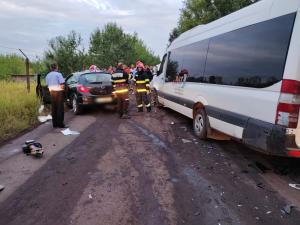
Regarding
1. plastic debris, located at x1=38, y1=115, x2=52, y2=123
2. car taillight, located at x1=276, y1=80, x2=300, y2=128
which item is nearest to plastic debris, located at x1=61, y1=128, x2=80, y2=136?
plastic debris, located at x1=38, y1=115, x2=52, y2=123

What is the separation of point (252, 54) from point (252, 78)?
1.39 ft

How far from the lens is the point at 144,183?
557 cm

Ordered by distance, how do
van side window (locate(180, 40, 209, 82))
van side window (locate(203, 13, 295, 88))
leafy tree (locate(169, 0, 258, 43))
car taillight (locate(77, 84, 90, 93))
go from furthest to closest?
leafy tree (locate(169, 0, 258, 43)) < car taillight (locate(77, 84, 90, 93)) < van side window (locate(180, 40, 209, 82)) < van side window (locate(203, 13, 295, 88))

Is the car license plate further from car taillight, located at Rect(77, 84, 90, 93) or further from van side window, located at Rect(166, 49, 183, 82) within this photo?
van side window, located at Rect(166, 49, 183, 82)

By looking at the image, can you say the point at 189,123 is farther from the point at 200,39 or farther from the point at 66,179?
the point at 66,179

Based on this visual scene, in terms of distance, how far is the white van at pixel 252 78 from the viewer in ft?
16.9

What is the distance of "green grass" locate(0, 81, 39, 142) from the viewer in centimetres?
970

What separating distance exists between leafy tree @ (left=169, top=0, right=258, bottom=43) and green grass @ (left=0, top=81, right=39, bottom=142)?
18.5 m

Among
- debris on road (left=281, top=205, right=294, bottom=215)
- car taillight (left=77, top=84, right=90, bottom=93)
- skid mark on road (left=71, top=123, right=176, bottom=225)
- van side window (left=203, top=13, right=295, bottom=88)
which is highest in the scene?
van side window (left=203, top=13, right=295, bottom=88)

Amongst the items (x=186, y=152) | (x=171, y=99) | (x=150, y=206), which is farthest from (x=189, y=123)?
(x=150, y=206)

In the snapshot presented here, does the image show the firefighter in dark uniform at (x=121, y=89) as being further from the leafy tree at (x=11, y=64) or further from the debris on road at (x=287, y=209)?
the leafy tree at (x=11, y=64)

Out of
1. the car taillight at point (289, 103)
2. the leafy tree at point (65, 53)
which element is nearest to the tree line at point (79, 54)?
the leafy tree at point (65, 53)

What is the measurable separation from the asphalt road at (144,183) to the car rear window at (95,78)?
446cm

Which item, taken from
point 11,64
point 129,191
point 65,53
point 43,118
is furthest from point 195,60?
point 11,64
